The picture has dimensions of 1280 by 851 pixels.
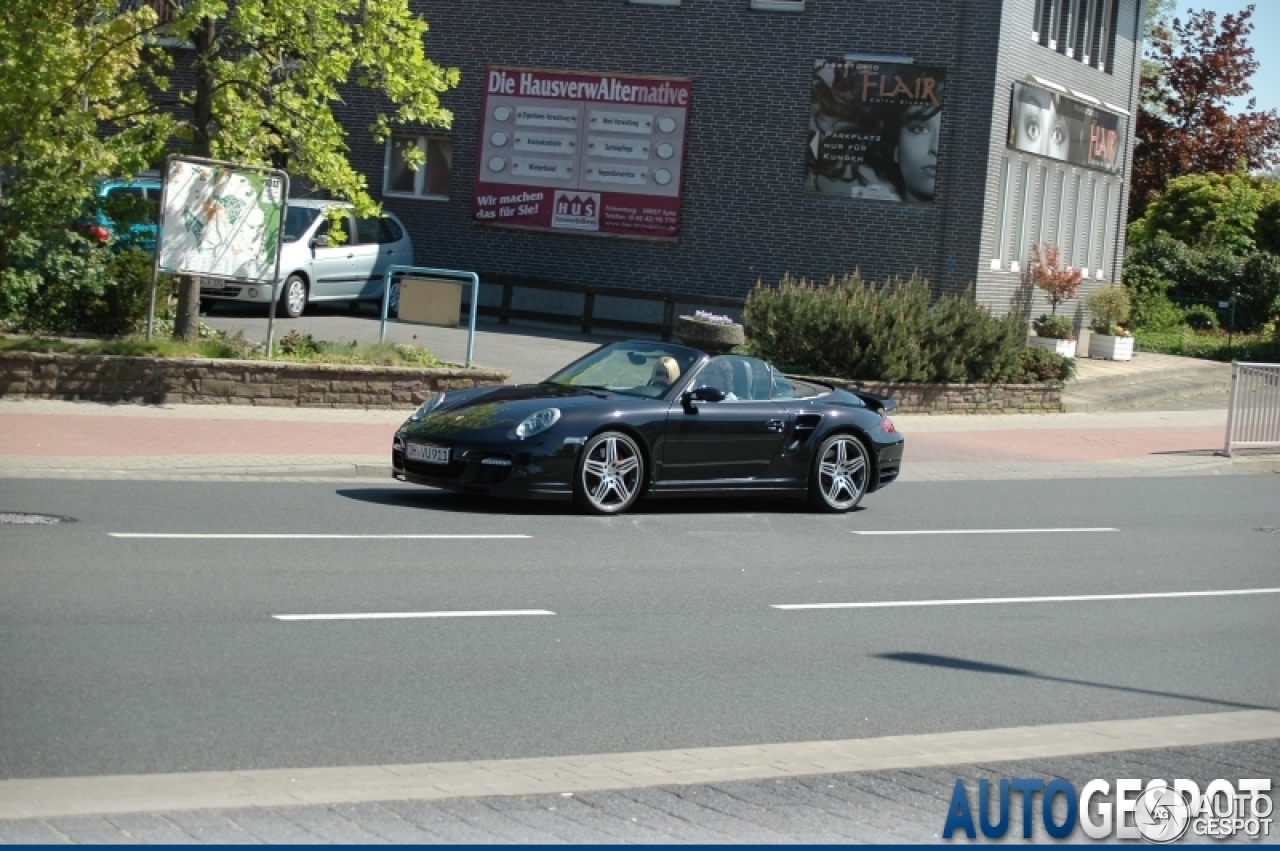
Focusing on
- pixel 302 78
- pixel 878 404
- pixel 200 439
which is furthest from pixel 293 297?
pixel 878 404

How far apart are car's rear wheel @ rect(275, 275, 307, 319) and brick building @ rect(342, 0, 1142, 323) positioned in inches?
231

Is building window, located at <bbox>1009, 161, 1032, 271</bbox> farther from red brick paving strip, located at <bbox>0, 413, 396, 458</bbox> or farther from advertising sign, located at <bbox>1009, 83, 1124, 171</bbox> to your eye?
red brick paving strip, located at <bbox>0, 413, 396, 458</bbox>

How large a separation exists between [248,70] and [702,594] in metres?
9.85

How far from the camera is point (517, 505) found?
1432 centimetres

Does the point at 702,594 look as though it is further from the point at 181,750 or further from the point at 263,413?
the point at 263,413

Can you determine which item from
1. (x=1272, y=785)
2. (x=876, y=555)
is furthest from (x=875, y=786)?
(x=876, y=555)

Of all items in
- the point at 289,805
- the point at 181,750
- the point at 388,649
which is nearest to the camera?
the point at 289,805

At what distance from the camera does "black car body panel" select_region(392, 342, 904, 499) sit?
1339 cm

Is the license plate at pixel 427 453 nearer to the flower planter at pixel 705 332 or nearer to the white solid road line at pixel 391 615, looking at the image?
the white solid road line at pixel 391 615

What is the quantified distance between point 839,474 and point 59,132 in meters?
9.18

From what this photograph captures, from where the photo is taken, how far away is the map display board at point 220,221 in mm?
18391

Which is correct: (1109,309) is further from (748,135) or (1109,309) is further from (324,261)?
(324,261)

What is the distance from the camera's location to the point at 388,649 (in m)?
8.57

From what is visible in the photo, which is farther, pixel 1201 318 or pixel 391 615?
pixel 1201 318
